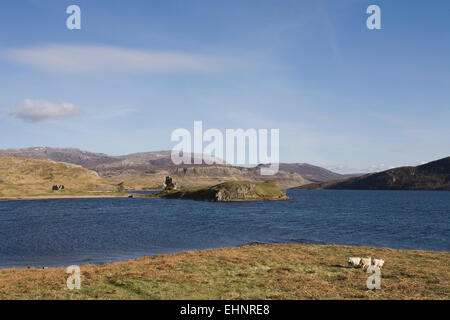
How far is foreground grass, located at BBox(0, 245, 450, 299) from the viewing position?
2523 centimetres

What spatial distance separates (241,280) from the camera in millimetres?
29703

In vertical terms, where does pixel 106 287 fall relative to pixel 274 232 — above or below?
above

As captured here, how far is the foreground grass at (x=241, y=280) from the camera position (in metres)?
25.2

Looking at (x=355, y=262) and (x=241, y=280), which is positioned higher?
(x=241, y=280)

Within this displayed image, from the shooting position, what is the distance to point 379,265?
115 ft

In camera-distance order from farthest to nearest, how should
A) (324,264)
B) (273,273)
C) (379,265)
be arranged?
(324,264)
(379,265)
(273,273)

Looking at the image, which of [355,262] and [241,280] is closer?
[241,280]

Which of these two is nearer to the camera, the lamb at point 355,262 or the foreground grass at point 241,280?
the foreground grass at point 241,280

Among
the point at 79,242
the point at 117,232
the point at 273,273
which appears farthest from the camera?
the point at 117,232

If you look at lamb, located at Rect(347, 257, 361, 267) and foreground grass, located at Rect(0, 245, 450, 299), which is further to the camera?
lamb, located at Rect(347, 257, 361, 267)

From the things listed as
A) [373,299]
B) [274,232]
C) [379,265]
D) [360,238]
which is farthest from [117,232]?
[373,299]
